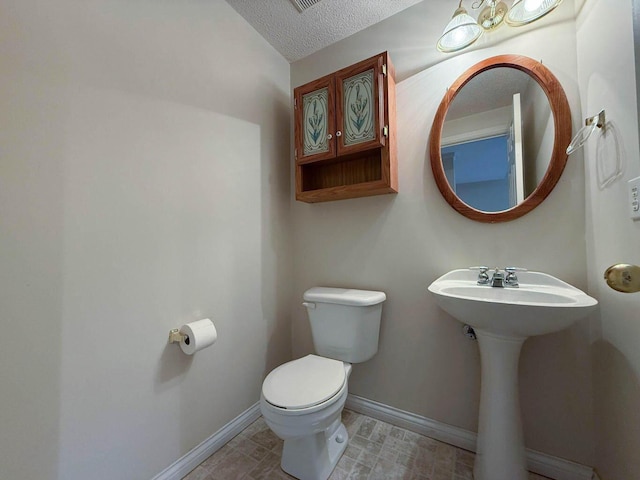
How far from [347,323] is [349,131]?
3.47 ft

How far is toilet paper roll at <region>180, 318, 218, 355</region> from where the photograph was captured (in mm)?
1075

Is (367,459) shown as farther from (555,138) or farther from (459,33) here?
(459,33)

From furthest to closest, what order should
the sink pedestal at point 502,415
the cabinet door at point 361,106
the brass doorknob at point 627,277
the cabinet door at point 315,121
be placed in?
the cabinet door at point 315,121
the cabinet door at point 361,106
the sink pedestal at point 502,415
the brass doorknob at point 627,277

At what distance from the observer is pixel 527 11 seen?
3.47ft

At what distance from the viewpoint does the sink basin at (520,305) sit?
79 cm

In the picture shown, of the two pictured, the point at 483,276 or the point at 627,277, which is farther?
the point at 483,276

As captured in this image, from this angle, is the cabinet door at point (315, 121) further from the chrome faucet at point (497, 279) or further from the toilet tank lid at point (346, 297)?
the chrome faucet at point (497, 279)

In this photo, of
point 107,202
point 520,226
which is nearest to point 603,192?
point 520,226

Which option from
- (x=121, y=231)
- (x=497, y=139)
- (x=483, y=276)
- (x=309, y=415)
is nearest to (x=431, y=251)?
(x=483, y=276)

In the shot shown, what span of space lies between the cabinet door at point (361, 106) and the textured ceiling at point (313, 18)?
356mm

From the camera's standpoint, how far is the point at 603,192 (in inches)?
35.7

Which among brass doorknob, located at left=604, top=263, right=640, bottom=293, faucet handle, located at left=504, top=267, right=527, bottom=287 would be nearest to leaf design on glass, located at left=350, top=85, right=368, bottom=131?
faucet handle, located at left=504, top=267, right=527, bottom=287

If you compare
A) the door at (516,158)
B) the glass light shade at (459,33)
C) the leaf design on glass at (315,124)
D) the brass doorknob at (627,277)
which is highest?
the glass light shade at (459,33)

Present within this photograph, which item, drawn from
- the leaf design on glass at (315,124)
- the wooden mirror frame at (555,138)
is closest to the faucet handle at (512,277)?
the wooden mirror frame at (555,138)
